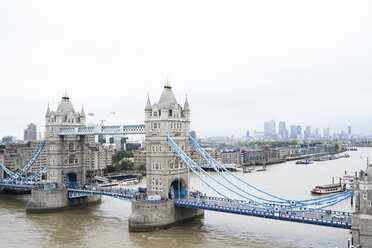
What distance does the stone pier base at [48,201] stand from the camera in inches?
2126

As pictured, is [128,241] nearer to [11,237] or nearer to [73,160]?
[11,237]

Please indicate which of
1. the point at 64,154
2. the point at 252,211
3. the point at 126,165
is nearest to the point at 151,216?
the point at 252,211

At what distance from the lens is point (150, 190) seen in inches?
1832

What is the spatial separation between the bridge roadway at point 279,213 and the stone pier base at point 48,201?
20.9 meters

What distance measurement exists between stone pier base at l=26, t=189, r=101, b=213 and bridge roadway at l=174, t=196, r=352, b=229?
2091cm

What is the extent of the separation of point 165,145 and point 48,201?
21.9 m

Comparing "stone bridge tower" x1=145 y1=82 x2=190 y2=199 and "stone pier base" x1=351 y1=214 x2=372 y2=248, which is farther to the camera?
"stone bridge tower" x1=145 y1=82 x2=190 y2=199

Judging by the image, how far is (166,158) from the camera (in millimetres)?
45438

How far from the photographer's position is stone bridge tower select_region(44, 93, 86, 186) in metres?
58.9

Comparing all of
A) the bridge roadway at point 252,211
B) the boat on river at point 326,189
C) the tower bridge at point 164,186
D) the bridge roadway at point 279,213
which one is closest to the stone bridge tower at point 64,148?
the tower bridge at point 164,186

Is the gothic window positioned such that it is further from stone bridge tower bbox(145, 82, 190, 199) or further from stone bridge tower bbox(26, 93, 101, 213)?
stone bridge tower bbox(145, 82, 190, 199)

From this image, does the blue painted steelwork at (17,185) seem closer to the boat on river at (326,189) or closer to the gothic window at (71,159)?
the gothic window at (71,159)

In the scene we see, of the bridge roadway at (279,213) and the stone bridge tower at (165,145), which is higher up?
the stone bridge tower at (165,145)

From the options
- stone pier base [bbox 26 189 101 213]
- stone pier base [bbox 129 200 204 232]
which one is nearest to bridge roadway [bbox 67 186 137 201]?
stone pier base [bbox 26 189 101 213]
